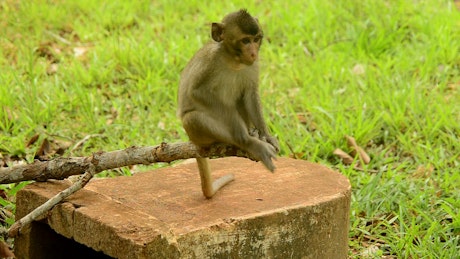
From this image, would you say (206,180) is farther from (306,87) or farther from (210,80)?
(306,87)

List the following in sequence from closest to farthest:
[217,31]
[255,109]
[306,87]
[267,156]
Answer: [267,156] < [217,31] < [255,109] < [306,87]

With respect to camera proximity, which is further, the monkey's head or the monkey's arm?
the monkey's arm

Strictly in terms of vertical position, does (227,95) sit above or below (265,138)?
above

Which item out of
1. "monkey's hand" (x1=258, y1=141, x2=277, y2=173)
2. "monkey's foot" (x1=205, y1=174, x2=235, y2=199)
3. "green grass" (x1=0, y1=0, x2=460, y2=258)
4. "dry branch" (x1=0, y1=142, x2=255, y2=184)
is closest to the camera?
"monkey's hand" (x1=258, y1=141, x2=277, y2=173)

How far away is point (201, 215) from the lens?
4176mm

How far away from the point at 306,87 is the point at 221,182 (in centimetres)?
285

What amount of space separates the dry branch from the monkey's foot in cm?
24

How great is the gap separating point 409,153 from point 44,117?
310 centimetres

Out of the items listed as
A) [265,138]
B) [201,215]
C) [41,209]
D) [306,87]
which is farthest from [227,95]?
[306,87]

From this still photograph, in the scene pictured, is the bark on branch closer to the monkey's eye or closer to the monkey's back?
the monkey's back

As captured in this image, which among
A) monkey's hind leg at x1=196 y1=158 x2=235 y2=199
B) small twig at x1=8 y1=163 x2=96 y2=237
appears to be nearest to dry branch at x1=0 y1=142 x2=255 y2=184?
monkey's hind leg at x1=196 y1=158 x2=235 y2=199

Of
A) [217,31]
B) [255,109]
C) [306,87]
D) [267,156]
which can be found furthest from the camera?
[306,87]

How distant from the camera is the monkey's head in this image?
4180 mm

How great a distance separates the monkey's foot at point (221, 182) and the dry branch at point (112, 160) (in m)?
0.24
